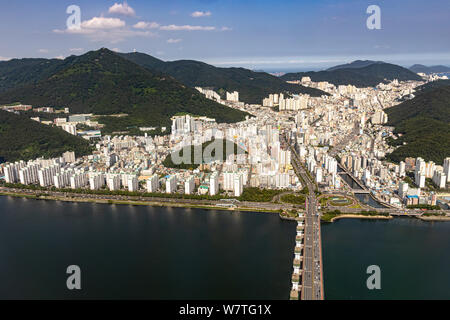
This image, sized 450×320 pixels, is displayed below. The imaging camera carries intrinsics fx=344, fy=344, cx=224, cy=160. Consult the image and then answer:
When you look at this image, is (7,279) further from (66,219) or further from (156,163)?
(156,163)

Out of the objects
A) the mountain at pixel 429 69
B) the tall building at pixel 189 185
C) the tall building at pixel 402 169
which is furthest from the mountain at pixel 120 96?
the mountain at pixel 429 69

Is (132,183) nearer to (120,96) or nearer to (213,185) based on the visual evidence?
(213,185)

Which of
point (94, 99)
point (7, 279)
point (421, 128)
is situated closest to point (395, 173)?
point (421, 128)

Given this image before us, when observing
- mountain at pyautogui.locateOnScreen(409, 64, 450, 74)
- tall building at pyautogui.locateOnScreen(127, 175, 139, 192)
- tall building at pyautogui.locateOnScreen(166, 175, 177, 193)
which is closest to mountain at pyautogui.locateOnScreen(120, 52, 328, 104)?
tall building at pyautogui.locateOnScreen(166, 175, 177, 193)

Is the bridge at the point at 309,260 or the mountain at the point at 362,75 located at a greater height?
the mountain at the point at 362,75

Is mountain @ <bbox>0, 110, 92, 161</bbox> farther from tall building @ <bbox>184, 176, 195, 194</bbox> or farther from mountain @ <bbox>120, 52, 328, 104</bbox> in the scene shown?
mountain @ <bbox>120, 52, 328, 104</bbox>

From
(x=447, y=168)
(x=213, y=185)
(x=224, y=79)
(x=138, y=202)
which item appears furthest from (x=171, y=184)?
(x=224, y=79)

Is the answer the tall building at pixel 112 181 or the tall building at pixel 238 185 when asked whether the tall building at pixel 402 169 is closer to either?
the tall building at pixel 238 185
